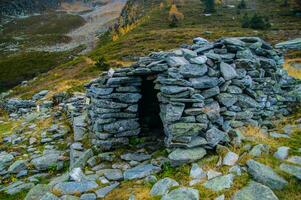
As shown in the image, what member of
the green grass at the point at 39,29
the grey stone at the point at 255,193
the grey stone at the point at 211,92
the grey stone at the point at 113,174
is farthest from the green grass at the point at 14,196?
the green grass at the point at 39,29

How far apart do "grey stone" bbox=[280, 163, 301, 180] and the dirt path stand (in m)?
77.9

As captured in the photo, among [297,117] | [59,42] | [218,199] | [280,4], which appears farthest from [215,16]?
[218,199]

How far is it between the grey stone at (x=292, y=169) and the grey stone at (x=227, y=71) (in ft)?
10.8

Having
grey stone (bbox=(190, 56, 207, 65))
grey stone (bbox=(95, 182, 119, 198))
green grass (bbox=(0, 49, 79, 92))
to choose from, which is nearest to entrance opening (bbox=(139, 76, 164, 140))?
grey stone (bbox=(190, 56, 207, 65))

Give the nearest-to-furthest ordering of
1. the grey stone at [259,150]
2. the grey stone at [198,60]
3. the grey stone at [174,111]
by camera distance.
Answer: the grey stone at [259,150] < the grey stone at [174,111] < the grey stone at [198,60]

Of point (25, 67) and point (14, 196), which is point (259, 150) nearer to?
point (14, 196)

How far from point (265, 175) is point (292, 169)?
2.38 ft

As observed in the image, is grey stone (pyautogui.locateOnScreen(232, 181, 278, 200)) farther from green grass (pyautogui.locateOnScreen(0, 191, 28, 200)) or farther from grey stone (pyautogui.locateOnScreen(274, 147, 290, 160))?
green grass (pyautogui.locateOnScreen(0, 191, 28, 200))

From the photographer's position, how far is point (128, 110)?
11.1 m

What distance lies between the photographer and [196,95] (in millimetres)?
9516

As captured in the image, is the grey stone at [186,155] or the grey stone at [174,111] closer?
the grey stone at [186,155]

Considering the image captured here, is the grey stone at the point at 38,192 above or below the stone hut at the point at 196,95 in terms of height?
below

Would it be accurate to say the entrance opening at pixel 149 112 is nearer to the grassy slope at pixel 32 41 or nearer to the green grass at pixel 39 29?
the grassy slope at pixel 32 41

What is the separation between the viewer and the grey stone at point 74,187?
850 centimetres
